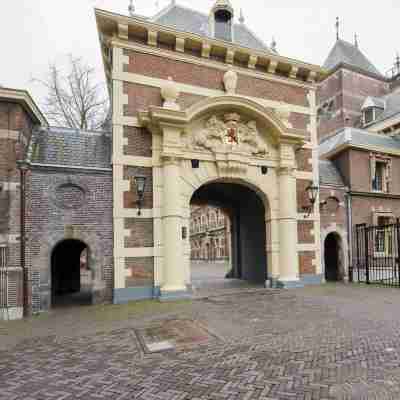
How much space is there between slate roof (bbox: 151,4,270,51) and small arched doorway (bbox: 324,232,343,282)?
950cm

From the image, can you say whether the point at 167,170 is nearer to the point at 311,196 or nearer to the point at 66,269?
the point at 311,196

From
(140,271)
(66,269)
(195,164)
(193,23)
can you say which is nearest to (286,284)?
(140,271)

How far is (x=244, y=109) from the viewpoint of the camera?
1109cm

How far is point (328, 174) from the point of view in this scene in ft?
48.3

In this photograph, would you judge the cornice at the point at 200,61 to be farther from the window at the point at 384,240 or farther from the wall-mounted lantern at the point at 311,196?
the window at the point at 384,240

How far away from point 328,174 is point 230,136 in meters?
6.31

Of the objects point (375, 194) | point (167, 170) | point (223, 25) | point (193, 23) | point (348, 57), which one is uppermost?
point (348, 57)

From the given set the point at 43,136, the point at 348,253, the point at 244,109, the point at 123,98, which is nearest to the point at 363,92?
the point at 348,253

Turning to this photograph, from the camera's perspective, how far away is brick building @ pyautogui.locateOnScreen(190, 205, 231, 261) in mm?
45125

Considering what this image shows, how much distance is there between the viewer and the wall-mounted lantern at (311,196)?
11875 millimetres

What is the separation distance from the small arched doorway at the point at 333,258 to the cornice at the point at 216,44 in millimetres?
7305

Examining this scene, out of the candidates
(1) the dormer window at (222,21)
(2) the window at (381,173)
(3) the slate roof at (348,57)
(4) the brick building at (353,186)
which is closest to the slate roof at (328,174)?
(4) the brick building at (353,186)

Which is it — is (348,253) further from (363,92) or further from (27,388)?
(363,92)

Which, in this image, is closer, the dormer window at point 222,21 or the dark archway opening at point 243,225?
the dormer window at point 222,21
